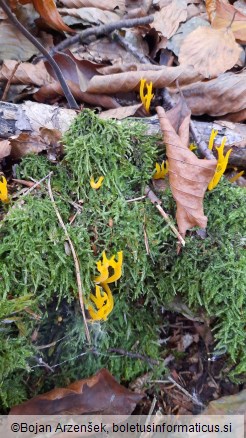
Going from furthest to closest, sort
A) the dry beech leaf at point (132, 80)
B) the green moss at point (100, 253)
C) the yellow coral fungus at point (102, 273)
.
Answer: the dry beech leaf at point (132, 80)
the green moss at point (100, 253)
the yellow coral fungus at point (102, 273)

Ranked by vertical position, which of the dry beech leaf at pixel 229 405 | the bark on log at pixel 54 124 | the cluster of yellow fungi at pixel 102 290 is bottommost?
the dry beech leaf at pixel 229 405

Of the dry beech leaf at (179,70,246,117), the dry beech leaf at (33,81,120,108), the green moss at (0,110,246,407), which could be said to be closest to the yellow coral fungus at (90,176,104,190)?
the green moss at (0,110,246,407)

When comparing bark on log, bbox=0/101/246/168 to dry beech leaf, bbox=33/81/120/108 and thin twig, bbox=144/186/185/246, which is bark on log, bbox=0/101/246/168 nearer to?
dry beech leaf, bbox=33/81/120/108

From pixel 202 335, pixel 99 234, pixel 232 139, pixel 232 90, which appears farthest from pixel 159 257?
pixel 232 90

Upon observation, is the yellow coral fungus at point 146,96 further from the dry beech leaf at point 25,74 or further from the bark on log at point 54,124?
the dry beech leaf at point 25,74

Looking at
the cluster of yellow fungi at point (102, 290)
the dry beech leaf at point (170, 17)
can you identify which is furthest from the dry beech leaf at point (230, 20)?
the cluster of yellow fungi at point (102, 290)

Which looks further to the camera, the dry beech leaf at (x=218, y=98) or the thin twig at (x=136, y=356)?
the dry beech leaf at (x=218, y=98)

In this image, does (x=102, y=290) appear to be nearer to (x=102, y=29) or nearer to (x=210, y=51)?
(x=210, y=51)

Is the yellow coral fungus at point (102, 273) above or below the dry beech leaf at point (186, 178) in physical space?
below
